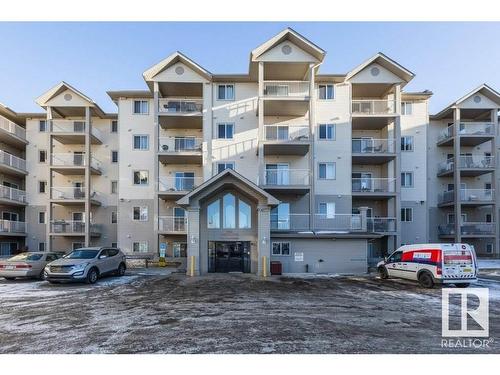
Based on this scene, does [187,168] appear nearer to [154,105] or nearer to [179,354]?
[154,105]

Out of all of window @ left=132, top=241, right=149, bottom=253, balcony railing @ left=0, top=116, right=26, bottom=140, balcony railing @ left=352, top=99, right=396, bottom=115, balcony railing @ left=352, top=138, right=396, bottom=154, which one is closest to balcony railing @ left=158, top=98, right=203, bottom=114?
window @ left=132, top=241, right=149, bottom=253

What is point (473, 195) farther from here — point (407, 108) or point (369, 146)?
point (369, 146)

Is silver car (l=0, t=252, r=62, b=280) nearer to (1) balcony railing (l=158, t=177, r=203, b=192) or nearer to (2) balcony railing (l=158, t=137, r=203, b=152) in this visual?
(1) balcony railing (l=158, t=177, r=203, b=192)

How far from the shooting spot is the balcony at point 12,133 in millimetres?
25766

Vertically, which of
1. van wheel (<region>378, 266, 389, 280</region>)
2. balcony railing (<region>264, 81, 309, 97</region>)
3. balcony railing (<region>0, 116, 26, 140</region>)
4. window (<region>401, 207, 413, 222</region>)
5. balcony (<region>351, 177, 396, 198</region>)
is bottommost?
van wheel (<region>378, 266, 389, 280</region>)

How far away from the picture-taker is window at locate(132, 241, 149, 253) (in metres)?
25.0

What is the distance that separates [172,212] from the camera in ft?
81.7

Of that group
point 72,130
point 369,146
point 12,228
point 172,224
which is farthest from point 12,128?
point 369,146

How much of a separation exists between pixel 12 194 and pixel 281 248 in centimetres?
2294

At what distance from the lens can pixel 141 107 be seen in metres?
25.6

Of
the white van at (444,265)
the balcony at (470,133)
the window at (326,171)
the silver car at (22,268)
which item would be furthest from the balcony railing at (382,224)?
the silver car at (22,268)

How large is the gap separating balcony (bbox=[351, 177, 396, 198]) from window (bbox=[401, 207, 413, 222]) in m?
2.90

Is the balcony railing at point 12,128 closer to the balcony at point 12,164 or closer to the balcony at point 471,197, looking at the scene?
the balcony at point 12,164

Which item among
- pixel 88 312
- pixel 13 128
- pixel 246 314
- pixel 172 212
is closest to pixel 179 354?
pixel 246 314
